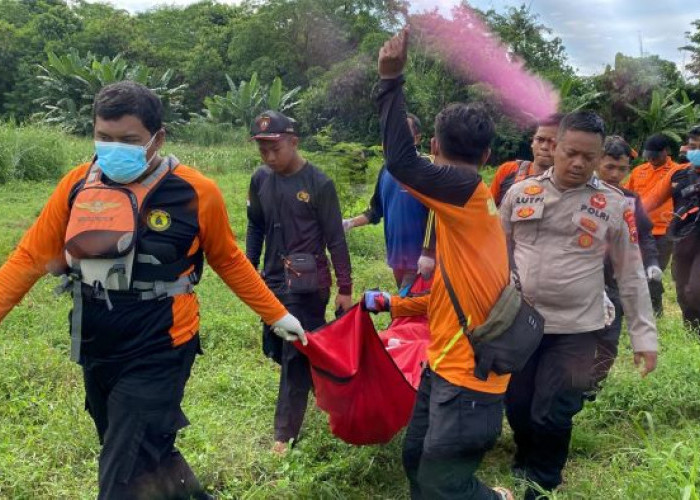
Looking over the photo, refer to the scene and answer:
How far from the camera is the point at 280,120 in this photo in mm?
3490

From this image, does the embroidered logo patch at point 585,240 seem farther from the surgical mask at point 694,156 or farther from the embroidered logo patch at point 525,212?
the surgical mask at point 694,156

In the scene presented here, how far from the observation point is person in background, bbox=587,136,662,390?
3.64 meters

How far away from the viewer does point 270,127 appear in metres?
3.45

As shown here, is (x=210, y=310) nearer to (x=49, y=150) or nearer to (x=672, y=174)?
(x=672, y=174)

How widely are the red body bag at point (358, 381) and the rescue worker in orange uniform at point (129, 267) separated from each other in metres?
0.76

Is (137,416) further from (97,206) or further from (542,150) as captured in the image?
(542,150)

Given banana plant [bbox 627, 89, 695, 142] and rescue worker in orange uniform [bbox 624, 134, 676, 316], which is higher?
banana plant [bbox 627, 89, 695, 142]

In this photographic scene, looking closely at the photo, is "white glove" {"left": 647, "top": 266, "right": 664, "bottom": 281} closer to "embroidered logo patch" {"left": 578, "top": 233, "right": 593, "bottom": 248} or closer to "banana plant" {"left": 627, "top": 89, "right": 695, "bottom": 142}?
"embroidered logo patch" {"left": 578, "top": 233, "right": 593, "bottom": 248}

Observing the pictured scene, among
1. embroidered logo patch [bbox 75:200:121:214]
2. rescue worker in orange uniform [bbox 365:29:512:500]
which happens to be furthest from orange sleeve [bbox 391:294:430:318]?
embroidered logo patch [bbox 75:200:121:214]

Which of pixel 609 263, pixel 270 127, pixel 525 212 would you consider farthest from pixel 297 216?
pixel 609 263

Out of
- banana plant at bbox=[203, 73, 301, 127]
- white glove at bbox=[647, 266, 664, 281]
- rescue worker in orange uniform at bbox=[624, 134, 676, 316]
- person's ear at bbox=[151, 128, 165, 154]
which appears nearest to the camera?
person's ear at bbox=[151, 128, 165, 154]

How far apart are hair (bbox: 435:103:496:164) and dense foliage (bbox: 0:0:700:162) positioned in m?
2.22

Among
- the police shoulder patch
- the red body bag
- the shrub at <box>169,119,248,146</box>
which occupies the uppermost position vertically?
the police shoulder patch

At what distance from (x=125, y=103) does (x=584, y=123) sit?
6.05 feet
